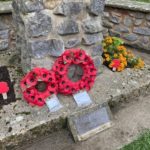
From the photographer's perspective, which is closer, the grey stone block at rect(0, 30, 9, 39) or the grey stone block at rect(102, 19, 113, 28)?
the grey stone block at rect(0, 30, 9, 39)

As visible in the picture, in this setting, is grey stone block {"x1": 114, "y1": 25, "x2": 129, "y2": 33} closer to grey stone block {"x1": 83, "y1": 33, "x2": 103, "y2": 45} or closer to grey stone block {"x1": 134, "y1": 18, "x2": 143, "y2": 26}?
grey stone block {"x1": 134, "y1": 18, "x2": 143, "y2": 26}

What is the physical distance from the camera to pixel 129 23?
163 inches

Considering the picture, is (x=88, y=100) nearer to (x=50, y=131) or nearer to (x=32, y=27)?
(x=50, y=131)

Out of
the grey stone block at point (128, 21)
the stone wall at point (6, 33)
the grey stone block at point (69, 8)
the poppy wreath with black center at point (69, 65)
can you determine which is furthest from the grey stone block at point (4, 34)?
the grey stone block at point (128, 21)

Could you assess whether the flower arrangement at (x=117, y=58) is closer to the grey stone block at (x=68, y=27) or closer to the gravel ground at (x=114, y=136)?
the gravel ground at (x=114, y=136)

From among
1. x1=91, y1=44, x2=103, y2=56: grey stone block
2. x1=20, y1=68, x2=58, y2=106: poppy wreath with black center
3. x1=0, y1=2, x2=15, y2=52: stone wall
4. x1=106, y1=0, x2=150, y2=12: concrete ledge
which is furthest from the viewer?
x1=106, y1=0, x2=150, y2=12: concrete ledge

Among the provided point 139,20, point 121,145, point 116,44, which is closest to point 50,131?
point 121,145

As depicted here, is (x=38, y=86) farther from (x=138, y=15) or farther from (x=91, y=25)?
(x=138, y=15)

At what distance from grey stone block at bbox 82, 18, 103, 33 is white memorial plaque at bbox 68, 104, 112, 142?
0.79m

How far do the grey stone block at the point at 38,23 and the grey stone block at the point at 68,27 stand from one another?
0.12 metres

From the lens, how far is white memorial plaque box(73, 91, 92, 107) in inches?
115

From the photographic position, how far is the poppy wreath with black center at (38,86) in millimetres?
2809

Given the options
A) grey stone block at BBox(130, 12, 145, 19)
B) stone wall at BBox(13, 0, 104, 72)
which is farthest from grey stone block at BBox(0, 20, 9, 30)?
grey stone block at BBox(130, 12, 145, 19)

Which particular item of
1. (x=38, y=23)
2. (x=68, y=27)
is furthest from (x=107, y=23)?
(x=38, y=23)
